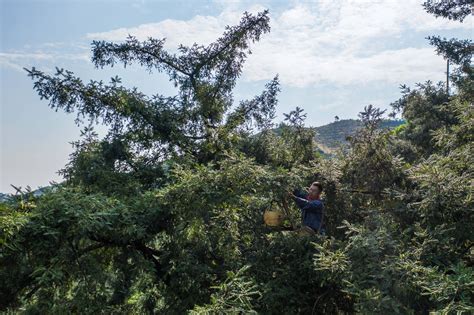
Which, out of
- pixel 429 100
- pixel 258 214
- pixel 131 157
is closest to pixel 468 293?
pixel 258 214

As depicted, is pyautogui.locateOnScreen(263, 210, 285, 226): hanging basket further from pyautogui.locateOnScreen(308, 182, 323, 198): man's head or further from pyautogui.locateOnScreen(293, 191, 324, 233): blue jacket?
pyautogui.locateOnScreen(308, 182, 323, 198): man's head

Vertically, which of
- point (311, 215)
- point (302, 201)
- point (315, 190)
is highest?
point (315, 190)

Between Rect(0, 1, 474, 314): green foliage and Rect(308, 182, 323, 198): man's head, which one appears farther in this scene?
Rect(308, 182, 323, 198): man's head

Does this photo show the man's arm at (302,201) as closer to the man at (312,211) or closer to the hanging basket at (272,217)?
the man at (312,211)

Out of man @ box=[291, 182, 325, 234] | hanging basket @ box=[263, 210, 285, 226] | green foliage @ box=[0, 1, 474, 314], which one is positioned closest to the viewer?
green foliage @ box=[0, 1, 474, 314]

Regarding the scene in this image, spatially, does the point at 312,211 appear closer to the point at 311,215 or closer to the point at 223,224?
the point at 311,215

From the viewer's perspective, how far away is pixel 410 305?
4289 millimetres

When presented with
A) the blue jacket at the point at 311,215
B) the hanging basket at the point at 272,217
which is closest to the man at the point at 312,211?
the blue jacket at the point at 311,215

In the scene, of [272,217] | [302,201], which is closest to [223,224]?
[272,217]

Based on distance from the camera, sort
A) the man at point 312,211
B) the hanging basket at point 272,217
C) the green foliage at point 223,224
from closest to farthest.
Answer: the green foliage at point 223,224 → the man at point 312,211 → the hanging basket at point 272,217

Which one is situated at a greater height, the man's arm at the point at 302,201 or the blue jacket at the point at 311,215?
the man's arm at the point at 302,201

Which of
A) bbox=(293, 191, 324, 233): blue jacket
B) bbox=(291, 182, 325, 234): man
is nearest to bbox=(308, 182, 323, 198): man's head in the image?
bbox=(291, 182, 325, 234): man

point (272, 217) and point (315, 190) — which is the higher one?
point (315, 190)

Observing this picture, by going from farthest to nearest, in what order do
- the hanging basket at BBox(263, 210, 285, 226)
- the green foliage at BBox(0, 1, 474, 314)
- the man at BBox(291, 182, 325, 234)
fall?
1. the hanging basket at BBox(263, 210, 285, 226)
2. the man at BBox(291, 182, 325, 234)
3. the green foliage at BBox(0, 1, 474, 314)
